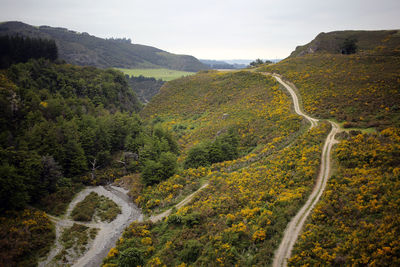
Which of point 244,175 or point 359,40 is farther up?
point 359,40

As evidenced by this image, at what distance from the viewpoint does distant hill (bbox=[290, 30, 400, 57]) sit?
72400mm

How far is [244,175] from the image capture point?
2920cm

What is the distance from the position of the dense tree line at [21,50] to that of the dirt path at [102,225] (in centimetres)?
4936

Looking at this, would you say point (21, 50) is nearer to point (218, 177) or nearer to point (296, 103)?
point (218, 177)

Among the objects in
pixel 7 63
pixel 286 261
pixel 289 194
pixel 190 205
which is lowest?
pixel 190 205

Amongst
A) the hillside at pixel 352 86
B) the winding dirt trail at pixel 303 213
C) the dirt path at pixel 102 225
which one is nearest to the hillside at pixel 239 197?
the winding dirt trail at pixel 303 213

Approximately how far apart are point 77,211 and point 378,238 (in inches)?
1384

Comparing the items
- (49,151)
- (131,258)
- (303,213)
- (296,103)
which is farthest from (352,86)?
(49,151)

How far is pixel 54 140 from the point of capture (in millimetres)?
38656

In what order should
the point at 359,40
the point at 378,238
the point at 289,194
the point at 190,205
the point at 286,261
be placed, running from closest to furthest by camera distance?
the point at 378,238 → the point at 286,261 → the point at 289,194 → the point at 190,205 → the point at 359,40

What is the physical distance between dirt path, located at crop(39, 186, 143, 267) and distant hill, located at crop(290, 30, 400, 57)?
256 feet

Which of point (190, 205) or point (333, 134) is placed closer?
point (190, 205)

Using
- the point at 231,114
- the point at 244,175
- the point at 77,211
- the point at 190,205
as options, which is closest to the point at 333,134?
the point at 244,175

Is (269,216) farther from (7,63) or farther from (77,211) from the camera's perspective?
(7,63)
